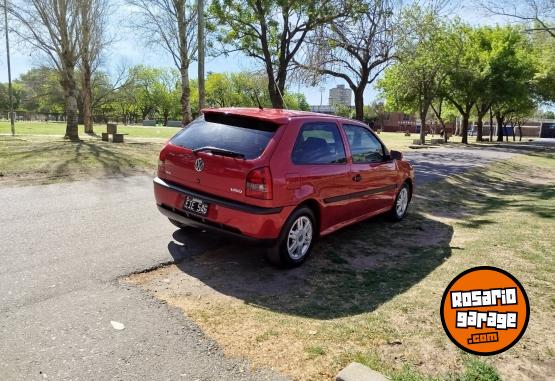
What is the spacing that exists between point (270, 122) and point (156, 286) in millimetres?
2040

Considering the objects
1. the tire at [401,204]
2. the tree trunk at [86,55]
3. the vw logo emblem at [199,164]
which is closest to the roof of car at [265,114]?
the vw logo emblem at [199,164]

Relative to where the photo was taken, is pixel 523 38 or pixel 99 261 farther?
pixel 523 38

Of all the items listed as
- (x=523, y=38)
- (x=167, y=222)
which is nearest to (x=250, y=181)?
(x=167, y=222)

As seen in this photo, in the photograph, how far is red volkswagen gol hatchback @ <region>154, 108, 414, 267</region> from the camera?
4309 mm

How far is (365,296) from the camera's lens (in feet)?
13.2

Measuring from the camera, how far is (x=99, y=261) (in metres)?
4.50

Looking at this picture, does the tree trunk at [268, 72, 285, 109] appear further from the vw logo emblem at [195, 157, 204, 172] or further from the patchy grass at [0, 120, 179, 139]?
the patchy grass at [0, 120, 179, 139]

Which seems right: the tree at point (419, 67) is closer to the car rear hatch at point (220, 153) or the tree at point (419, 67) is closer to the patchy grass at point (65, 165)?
the patchy grass at point (65, 165)

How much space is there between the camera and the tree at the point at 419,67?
23.2 meters

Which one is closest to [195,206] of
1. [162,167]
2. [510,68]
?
[162,167]

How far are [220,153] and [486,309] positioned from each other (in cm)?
309

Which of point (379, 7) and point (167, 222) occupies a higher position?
point (379, 7)

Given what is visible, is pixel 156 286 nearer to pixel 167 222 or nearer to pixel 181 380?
pixel 181 380

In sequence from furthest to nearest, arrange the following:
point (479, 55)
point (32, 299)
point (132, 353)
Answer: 1. point (479, 55)
2. point (32, 299)
3. point (132, 353)
